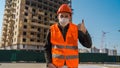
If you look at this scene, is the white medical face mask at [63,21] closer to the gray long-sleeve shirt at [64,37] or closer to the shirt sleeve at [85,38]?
the gray long-sleeve shirt at [64,37]

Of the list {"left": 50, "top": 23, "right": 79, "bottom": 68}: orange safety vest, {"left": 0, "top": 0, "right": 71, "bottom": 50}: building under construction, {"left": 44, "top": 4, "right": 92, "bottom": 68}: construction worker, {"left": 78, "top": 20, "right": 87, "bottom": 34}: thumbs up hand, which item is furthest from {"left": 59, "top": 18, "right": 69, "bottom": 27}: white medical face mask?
{"left": 0, "top": 0, "right": 71, "bottom": 50}: building under construction

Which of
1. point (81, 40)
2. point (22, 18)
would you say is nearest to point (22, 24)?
point (22, 18)

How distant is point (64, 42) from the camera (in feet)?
12.2

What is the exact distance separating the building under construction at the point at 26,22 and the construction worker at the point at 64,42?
66.5m

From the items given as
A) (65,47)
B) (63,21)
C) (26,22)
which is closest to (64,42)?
(65,47)

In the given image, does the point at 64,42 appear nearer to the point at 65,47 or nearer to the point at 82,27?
the point at 65,47

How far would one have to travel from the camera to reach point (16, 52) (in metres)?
41.8

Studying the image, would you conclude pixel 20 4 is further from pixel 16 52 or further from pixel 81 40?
pixel 81 40

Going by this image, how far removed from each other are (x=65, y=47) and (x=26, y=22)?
71.1 meters

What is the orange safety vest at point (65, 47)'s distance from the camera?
366 cm

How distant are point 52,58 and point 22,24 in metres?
69.7

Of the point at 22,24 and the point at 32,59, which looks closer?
the point at 32,59

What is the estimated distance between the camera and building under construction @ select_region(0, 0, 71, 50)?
237 ft

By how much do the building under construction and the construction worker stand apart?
218ft
